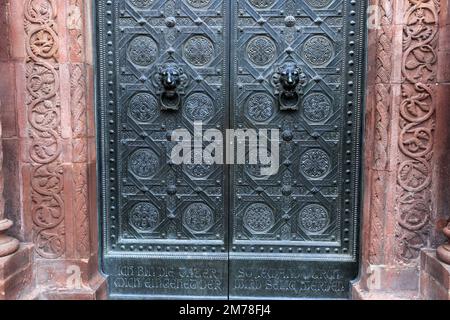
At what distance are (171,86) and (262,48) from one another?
0.64m

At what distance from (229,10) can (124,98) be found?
2.95ft

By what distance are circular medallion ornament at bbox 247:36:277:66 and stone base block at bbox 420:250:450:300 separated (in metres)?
1.55

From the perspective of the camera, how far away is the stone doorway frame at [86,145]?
2141 mm

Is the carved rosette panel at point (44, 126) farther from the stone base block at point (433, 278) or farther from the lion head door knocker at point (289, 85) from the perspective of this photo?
the stone base block at point (433, 278)

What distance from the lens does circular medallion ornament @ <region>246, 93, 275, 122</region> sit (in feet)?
7.94

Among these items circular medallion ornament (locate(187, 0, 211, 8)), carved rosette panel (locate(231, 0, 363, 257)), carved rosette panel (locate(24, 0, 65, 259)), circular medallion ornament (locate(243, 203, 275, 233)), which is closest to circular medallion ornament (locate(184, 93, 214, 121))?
carved rosette panel (locate(231, 0, 363, 257))

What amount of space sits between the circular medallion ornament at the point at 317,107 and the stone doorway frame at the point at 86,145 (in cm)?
26

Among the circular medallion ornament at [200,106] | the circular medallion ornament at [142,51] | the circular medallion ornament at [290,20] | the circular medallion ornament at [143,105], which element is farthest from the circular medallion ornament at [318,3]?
the circular medallion ornament at [143,105]

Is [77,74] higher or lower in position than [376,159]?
higher

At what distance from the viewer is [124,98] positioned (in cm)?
244

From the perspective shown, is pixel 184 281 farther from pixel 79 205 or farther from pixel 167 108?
pixel 167 108

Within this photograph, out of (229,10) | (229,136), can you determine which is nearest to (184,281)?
(229,136)

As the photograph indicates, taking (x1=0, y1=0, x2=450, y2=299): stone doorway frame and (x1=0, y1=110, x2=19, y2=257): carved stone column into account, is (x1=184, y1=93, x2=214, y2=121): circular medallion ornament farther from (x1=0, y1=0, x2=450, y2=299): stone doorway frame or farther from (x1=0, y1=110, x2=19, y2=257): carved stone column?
(x1=0, y1=110, x2=19, y2=257): carved stone column

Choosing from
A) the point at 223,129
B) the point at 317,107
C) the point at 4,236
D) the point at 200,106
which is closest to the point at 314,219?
the point at 317,107
